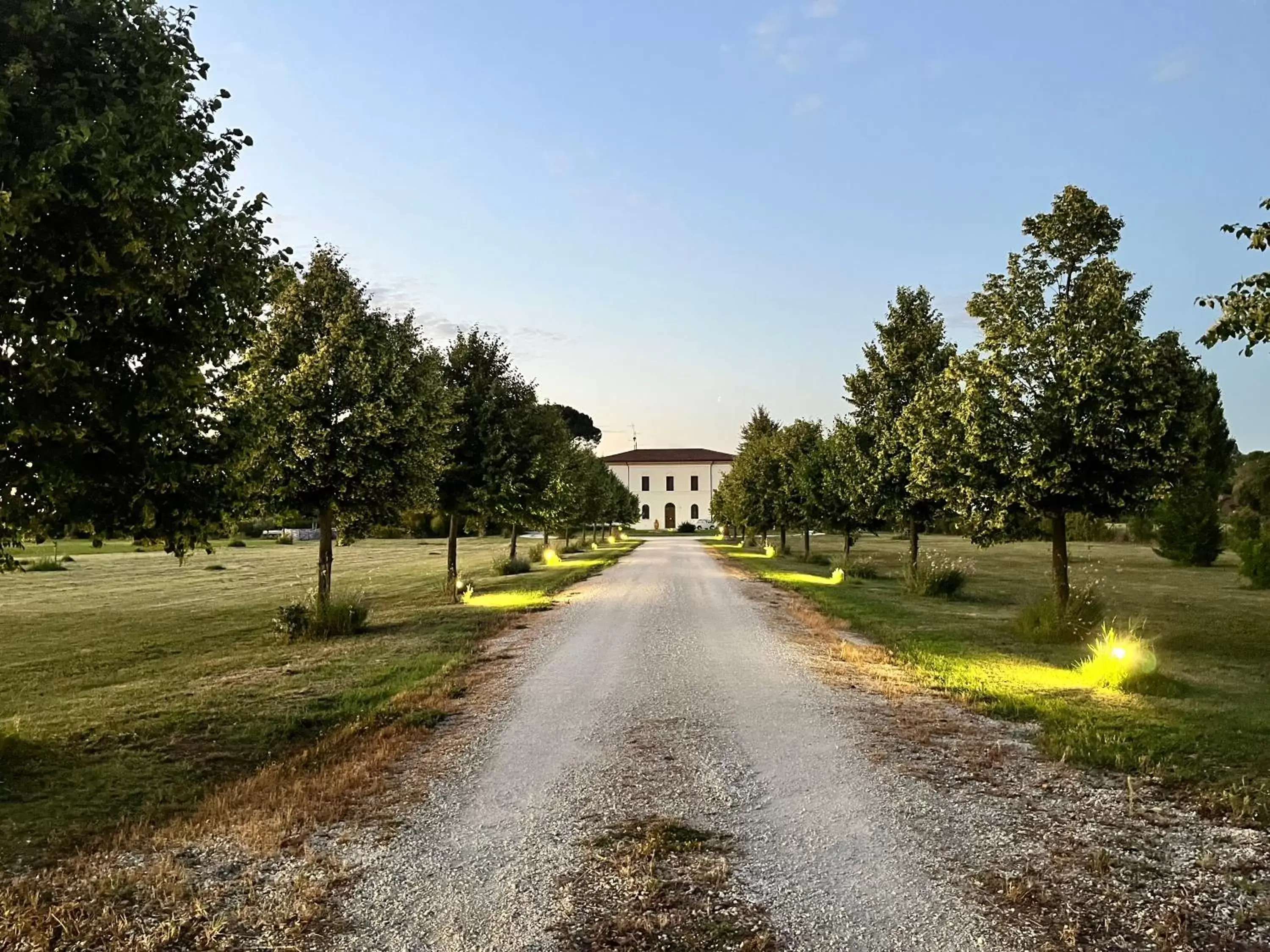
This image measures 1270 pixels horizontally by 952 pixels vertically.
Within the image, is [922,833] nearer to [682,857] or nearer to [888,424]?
[682,857]

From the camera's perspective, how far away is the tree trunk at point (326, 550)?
15227 millimetres

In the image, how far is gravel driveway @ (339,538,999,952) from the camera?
3910 mm

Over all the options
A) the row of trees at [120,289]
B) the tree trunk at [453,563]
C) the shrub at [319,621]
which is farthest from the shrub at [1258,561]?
the row of trees at [120,289]

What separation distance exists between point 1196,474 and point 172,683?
617 inches

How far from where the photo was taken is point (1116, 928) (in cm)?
383

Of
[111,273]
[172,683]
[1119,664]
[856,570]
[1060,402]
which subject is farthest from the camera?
[856,570]

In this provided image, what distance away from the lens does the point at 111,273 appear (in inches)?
234

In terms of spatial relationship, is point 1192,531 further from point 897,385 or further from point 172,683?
point 172,683

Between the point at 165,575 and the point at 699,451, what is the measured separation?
86877 millimetres

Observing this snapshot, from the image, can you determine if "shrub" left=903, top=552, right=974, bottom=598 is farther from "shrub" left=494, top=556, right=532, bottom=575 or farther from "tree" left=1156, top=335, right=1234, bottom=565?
"shrub" left=494, top=556, right=532, bottom=575

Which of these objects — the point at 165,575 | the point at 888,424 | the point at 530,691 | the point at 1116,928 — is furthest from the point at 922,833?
the point at 165,575

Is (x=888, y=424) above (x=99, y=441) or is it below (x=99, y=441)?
above

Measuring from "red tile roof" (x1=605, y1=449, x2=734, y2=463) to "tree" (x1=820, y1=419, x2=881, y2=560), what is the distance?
261ft

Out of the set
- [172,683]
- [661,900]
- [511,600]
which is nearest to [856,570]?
[511,600]
